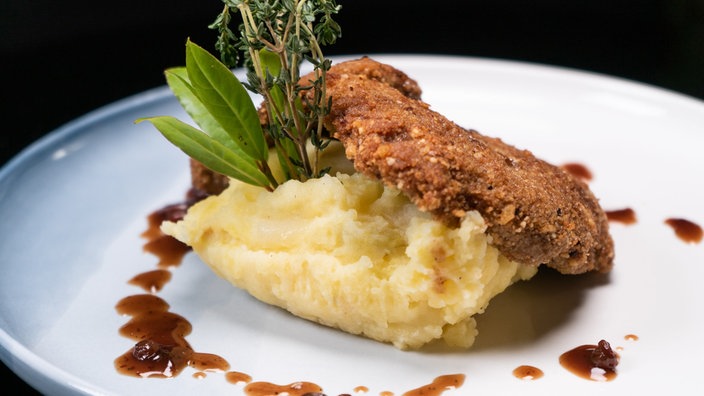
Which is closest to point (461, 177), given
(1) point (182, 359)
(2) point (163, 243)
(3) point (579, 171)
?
(1) point (182, 359)

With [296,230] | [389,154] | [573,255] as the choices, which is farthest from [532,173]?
[296,230]

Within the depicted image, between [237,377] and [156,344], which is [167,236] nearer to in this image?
[156,344]

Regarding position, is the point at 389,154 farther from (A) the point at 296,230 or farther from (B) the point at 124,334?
(B) the point at 124,334

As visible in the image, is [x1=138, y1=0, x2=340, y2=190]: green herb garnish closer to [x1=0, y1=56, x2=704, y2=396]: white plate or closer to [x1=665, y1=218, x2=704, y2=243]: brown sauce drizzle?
[x1=0, y1=56, x2=704, y2=396]: white plate

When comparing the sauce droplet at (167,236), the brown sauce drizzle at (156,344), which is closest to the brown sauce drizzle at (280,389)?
the brown sauce drizzle at (156,344)

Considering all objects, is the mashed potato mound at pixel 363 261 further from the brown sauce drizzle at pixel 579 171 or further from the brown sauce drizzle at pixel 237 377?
the brown sauce drizzle at pixel 579 171
